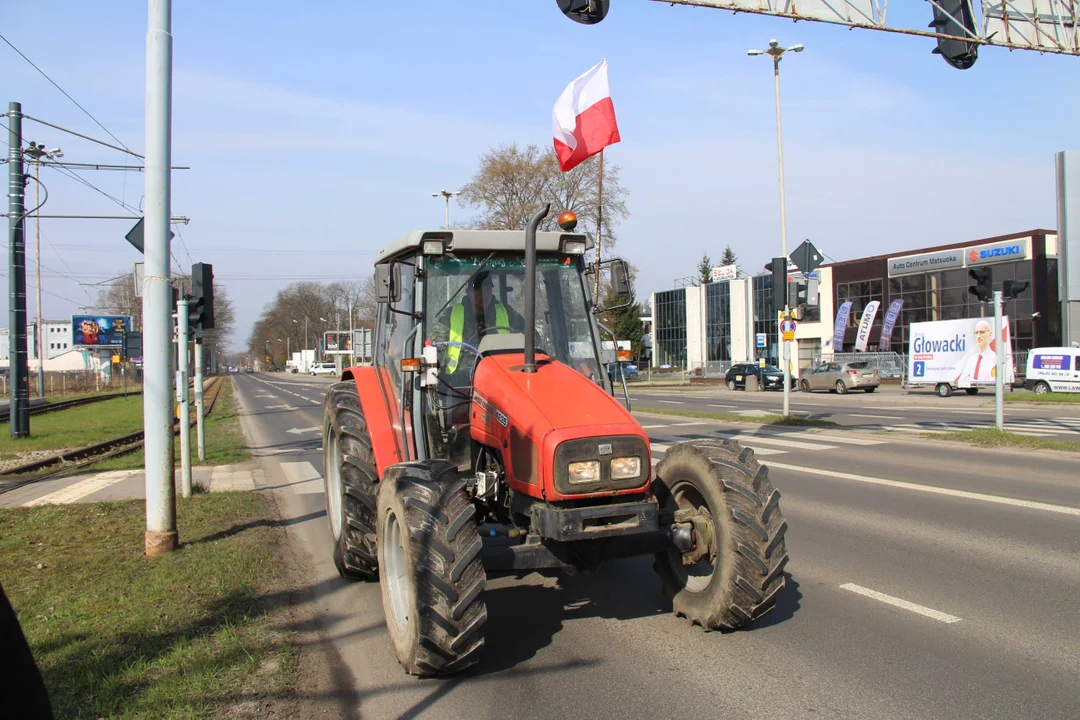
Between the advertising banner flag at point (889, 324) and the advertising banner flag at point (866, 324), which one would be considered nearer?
the advertising banner flag at point (889, 324)

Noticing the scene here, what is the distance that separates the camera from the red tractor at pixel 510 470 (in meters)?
4.12

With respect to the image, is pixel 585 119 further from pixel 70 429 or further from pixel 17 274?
pixel 70 429

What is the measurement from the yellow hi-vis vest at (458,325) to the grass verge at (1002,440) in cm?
1111

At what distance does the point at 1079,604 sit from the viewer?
525 centimetres

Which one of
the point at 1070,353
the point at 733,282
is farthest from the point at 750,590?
the point at 733,282

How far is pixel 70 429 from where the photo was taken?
22438mm

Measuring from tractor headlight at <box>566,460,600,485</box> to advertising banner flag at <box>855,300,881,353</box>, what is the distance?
165ft

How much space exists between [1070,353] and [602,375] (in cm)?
3089

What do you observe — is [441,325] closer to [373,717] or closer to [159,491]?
[373,717]

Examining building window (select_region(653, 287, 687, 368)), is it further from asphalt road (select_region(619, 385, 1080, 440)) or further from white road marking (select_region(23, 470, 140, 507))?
white road marking (select_region(23, 470, 140, 507))

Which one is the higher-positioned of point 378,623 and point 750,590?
point 750,590

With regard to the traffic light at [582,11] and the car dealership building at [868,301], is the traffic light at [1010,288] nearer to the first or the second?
the traffic light at [582,11]

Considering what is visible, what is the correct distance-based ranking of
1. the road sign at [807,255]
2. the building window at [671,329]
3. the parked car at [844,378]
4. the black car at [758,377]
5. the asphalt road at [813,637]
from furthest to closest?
1. the building window at [671,329]
2. the black car at [758,377]
3. the parked car at [844,378]
4. the road sign at [807,255]
5. the asphalt road at [813,637]

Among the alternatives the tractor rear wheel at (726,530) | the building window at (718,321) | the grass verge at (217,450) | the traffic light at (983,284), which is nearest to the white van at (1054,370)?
the traffic light at (983,284)
